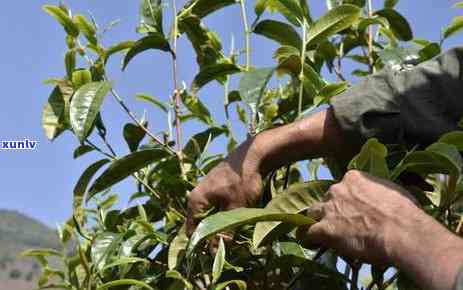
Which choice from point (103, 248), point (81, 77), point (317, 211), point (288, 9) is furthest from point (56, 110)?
point (317, 211)

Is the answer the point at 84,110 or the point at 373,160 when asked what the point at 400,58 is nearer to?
the point at 373,160

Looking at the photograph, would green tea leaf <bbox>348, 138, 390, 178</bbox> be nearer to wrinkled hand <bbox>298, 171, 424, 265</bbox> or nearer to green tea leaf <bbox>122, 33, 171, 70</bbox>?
wrinkled hand <bbox>298, 171, 424, 265</bbox>

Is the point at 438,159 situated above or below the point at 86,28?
below

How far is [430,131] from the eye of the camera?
1356 mm

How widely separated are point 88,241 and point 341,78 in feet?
2.39

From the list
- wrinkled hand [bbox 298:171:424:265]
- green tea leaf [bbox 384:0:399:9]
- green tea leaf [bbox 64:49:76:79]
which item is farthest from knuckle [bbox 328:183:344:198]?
green tea leaf [bbox 384:0:399:9]

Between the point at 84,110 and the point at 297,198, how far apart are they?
0.47 m

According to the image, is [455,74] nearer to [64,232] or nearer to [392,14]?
[392,14]

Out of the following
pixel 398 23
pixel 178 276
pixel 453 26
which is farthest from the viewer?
pixel 398 23

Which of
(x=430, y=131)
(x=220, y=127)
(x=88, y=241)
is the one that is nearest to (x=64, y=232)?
(x=88, y=241)

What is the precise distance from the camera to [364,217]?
110 centimetres

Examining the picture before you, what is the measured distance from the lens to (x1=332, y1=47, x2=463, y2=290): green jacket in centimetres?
136

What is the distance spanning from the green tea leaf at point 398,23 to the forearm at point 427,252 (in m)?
0.90

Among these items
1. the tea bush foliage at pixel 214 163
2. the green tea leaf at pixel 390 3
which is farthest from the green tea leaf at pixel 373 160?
the green tea leaf at pixel 390 3
